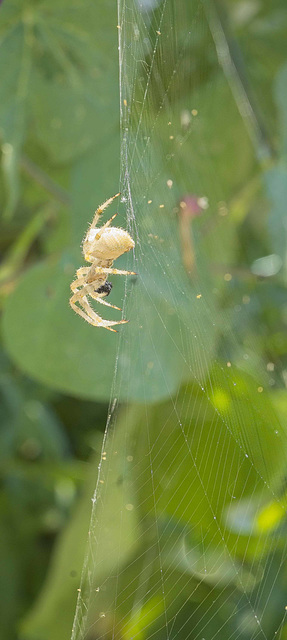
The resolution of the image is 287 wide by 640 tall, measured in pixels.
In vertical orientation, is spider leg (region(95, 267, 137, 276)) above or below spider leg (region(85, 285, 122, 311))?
above

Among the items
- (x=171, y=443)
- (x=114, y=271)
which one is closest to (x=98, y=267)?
(x=114, y=271)

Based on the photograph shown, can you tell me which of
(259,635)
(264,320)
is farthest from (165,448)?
(264,320)

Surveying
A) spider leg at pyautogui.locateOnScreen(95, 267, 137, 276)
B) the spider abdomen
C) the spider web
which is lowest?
the spider web

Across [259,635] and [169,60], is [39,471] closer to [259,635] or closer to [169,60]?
[259,635]

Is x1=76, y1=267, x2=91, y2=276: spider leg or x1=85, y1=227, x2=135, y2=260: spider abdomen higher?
x1=85, y1=227, x2=135, y2=260: spider abdomen

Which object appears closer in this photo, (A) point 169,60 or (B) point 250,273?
(A) point 169,60

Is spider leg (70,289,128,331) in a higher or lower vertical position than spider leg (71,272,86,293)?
lower

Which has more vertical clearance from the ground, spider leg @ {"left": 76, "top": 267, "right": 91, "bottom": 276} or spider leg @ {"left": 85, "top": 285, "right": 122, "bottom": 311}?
spider leg @ {"left": 76, "top": 267, "right": 91, "bottom": 276}
